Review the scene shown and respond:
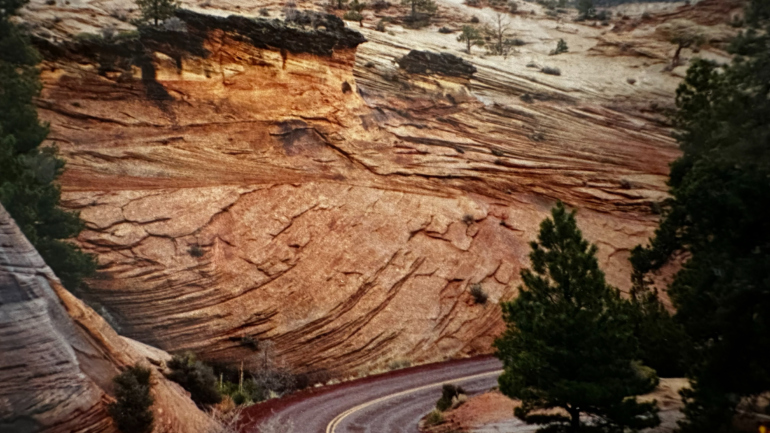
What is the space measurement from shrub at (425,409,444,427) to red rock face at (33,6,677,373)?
6751 millimetres

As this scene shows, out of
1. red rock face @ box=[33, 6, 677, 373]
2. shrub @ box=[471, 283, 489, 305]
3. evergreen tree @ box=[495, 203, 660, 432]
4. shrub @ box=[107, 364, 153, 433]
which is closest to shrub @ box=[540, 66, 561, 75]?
red rock face @ box=[33, 6, 677, 373]

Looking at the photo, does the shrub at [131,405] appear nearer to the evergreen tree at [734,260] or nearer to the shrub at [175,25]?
the evergreen tree at [734,260]

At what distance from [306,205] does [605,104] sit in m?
20.0

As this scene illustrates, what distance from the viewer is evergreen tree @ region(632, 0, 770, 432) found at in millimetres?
12539

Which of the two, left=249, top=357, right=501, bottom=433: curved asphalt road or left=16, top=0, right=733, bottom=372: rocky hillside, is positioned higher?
left=16, top=0, right=733, bottom=372: rocky hillside

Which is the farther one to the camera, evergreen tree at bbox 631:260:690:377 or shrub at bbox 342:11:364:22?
shrub at bbox 342:11:364:22

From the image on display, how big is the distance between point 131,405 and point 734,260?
12.7 metres

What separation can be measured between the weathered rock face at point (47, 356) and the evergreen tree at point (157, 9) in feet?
69.6

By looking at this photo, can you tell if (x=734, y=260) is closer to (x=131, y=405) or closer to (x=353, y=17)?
(x=131, y=405)

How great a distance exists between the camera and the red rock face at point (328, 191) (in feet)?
84.4

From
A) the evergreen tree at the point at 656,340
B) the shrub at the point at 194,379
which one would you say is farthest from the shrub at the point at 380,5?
the shrub at the point at 194,379

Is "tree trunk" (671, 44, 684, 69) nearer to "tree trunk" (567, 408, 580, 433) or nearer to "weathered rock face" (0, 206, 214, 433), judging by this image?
"tree trunk" (567, 408, 580, 433)

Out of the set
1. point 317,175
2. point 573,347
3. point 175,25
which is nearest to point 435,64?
point 317,175

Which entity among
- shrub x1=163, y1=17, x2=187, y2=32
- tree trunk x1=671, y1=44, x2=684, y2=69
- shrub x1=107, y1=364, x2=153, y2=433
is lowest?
shrub x1=107, y1=364, x2=153, y2=433
